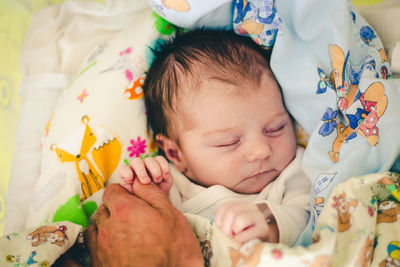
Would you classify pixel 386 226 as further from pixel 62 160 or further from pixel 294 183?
pixel 62 160

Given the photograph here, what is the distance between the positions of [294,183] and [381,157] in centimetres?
25

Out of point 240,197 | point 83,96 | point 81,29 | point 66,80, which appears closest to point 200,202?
point 240,197

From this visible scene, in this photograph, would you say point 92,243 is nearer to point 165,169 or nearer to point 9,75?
point 165,169

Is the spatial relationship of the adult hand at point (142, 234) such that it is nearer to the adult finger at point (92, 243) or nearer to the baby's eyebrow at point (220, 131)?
the adult finger at point (92, 243)

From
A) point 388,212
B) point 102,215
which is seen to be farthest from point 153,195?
point 388,212

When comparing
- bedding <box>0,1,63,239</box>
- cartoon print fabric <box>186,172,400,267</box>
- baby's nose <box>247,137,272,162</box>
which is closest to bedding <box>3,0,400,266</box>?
cartoon print fabric <box>186,172,400,267</box>

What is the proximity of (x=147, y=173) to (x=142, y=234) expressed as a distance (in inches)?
9.1

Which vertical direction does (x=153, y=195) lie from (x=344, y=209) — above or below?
below

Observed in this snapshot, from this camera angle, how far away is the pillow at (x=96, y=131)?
1053 mm

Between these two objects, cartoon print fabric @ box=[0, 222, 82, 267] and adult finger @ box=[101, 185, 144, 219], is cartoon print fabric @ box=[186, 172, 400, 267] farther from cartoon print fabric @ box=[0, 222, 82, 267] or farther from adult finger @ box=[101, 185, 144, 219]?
cartoon print fabric @ box=[0, 222, 82, 267]

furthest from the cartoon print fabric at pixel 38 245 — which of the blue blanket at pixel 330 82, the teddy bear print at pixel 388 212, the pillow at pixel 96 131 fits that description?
the teddy bear print at pixel 388 212

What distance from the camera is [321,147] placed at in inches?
38.5

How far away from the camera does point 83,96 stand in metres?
1.20

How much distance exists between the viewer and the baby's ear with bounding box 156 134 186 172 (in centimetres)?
114
